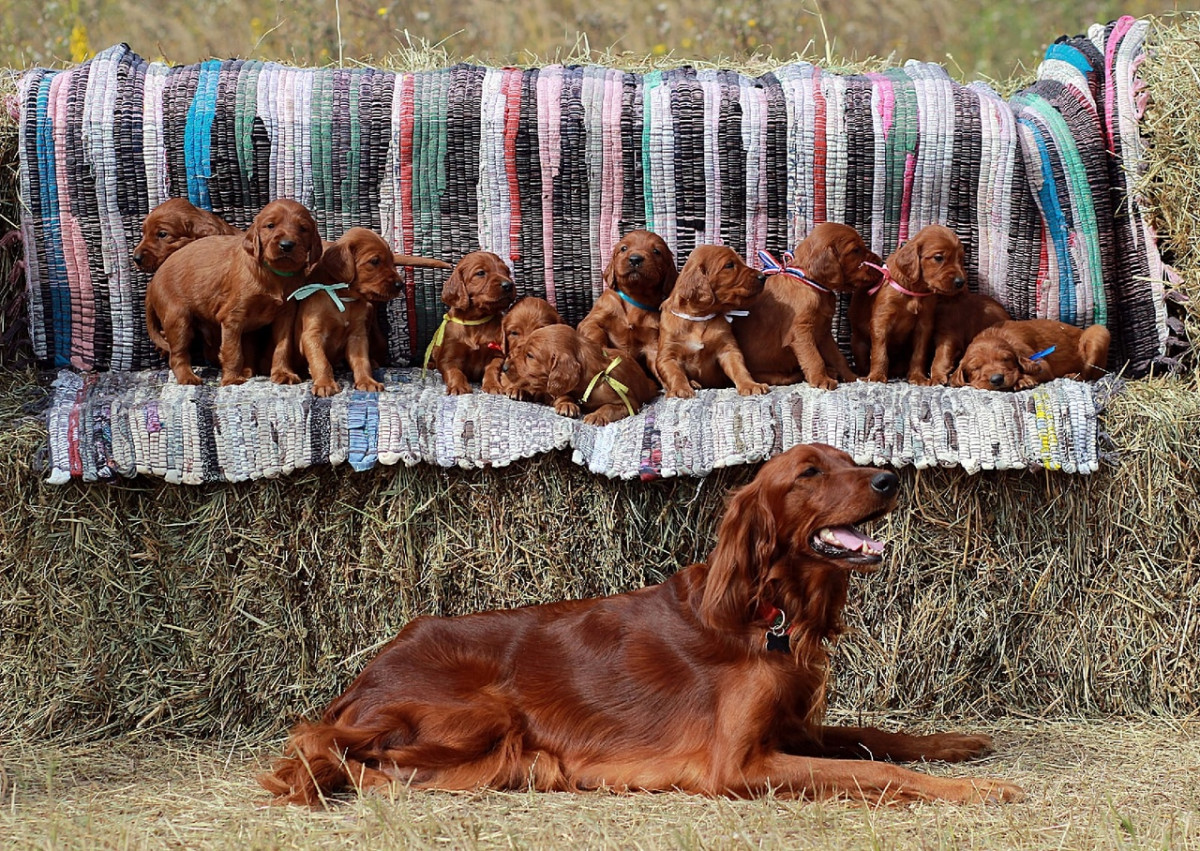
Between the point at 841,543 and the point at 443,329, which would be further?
the point at 443,329

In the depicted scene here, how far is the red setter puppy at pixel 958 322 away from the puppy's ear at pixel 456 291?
1590 millimetres

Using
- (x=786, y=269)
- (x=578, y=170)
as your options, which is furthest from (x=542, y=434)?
(x=578, y=170)

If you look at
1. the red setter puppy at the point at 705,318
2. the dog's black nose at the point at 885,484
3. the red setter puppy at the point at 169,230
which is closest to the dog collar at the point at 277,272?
the red setter puppy at the point at 169,230

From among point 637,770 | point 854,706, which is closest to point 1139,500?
point 854,706

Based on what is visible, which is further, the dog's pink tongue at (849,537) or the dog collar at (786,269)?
the dog collar at (786,269)

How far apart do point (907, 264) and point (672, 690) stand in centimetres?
196

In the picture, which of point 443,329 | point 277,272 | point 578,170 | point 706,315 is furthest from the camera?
point 578,170

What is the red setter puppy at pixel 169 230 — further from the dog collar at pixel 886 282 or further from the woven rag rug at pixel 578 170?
the dog collar at pixel 886 282

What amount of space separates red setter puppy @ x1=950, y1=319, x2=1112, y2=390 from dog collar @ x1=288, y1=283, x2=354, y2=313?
202 centimetres

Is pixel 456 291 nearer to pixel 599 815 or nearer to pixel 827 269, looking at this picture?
pixel 827 269

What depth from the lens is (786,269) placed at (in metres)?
4.69

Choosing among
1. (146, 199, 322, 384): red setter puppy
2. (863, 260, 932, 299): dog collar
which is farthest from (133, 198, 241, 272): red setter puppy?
(863, 260, 932, 299): dog collar

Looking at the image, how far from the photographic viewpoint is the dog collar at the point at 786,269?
182 inches

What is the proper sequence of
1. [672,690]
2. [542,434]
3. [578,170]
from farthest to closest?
[578,170]
[542,434]
[672,690]
